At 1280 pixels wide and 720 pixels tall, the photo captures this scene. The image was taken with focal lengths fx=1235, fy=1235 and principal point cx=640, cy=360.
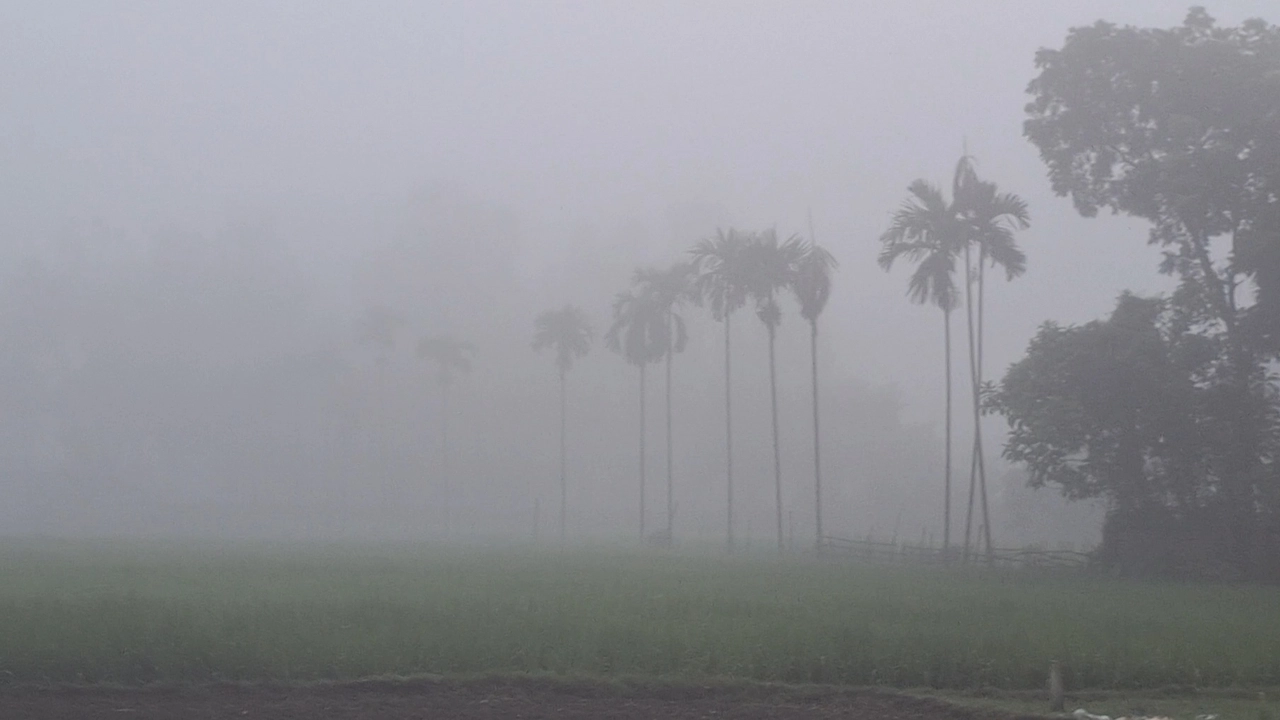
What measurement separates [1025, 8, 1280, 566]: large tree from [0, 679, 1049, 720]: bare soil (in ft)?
95.5

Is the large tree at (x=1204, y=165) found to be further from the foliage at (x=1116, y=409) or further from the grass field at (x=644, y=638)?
the grass field at (x=644, y=638)

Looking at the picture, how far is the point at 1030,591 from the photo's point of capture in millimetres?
33000

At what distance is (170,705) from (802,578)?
25.1m

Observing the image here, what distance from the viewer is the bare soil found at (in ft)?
51.6

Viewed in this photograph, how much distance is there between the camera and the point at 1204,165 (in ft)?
135

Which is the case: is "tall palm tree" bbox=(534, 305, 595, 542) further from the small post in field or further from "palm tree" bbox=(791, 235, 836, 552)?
the small post in field

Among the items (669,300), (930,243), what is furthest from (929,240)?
(669,300)

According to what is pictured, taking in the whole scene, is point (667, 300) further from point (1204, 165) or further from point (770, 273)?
point (1204, 165)

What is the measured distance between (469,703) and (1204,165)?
3415 cm

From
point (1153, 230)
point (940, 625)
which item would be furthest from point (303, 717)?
point (1153, 230)

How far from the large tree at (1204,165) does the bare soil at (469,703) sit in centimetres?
2912

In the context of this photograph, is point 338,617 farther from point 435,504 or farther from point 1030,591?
point 435,504

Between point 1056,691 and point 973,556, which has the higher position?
point 1056,691

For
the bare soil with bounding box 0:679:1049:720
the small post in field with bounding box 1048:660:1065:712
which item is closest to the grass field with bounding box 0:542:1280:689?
the bare soil with bounding box 0:679:1049:720
